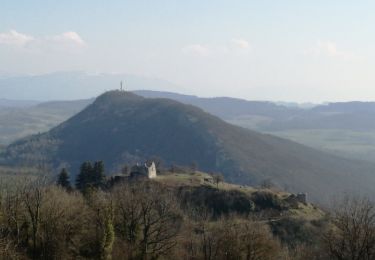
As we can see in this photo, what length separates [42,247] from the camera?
189ft

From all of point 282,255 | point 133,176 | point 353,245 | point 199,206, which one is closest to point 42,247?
point 282,255

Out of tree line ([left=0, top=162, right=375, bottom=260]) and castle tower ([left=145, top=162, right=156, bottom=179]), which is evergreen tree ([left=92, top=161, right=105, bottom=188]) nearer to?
castle tower ([left=145, top=162, right=156, bottom=179])

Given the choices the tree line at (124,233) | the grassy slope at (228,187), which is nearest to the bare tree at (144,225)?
the tree line at (124,233)

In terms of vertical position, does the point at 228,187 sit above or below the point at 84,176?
below

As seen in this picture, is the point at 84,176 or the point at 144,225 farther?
the point at 84,176

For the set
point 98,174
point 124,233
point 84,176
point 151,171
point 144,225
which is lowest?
point 84,176

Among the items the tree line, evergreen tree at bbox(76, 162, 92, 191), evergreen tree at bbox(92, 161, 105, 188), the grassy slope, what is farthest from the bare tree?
evergreen tree at bbox(92, 161, 105, 188)

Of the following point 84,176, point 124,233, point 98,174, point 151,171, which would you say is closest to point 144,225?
point 124,233

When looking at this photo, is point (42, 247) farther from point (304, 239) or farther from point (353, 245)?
point (304, 239)

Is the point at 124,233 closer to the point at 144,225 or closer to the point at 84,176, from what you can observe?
the point at 144,225

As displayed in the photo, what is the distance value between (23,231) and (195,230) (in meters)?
27.5

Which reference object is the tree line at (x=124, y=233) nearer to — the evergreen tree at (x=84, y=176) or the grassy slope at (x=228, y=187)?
the grassy slope at (x=228, y=187)

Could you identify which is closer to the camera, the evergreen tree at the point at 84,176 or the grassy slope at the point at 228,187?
the grassy slope at the point at 228,187

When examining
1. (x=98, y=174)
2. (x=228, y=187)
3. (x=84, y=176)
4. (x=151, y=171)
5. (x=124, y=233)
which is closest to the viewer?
(x=124, y=233)
